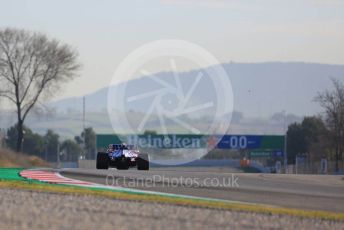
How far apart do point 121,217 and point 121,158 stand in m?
23.0

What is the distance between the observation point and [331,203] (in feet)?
91.0

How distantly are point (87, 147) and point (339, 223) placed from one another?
146 m

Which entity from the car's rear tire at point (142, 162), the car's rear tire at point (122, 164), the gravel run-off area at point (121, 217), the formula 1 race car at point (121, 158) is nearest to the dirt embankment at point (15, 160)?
the car's rear tire at point (142, 162)

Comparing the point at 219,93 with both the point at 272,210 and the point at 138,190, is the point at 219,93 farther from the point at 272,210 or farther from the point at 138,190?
the point at 272,210

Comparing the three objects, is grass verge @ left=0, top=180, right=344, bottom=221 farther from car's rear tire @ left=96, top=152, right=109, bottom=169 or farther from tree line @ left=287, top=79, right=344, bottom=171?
tree line @ left=287, top=79, right=344, bottom=171

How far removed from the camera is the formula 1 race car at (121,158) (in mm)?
42625

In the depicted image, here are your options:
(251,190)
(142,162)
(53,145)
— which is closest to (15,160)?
(142,162)

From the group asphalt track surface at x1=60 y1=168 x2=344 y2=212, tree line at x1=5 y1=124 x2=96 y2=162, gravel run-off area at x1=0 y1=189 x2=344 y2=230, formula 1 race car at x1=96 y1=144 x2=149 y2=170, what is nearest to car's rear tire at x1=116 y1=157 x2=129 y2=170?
formula 1 race car at x1=96 y1=144 x2=149 y2=170

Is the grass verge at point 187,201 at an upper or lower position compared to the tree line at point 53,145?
lower

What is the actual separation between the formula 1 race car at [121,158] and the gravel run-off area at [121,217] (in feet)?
60.5

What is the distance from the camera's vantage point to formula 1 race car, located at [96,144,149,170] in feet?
140

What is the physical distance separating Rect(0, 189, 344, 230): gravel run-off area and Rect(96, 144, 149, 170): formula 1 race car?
1843cm

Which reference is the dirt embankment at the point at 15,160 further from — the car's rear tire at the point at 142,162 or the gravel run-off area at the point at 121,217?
the gravel run-off area at the point at 121,217

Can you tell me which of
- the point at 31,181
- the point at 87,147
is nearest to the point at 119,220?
the point at 31,181
